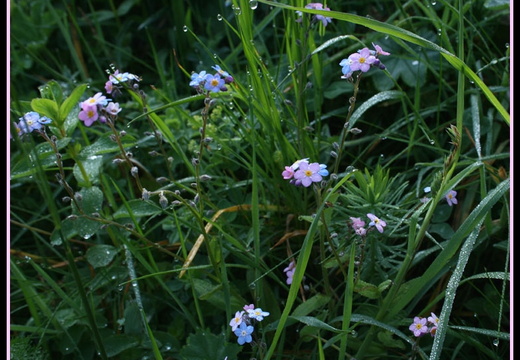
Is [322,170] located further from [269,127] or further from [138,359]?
[138,359]

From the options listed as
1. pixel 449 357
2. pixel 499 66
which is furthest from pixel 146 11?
pixel 449 357

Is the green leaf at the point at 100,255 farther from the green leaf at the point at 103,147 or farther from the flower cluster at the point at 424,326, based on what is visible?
the flower cluster at the point at 424,326

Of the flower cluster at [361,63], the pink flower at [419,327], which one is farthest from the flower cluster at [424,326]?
the flower cluster at [361,63]

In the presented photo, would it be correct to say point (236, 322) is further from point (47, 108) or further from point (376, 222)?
point (47, 108)

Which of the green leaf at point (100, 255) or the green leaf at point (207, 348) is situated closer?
the green leaf at point (207, 348)

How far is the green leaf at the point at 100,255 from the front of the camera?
5.03ft

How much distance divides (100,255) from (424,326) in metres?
0.70

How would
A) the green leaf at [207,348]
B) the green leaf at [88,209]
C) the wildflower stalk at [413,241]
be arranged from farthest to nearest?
the green leaf at [88,209] < the green leaf at [207,348] < the wildflower stalk at [413,241]

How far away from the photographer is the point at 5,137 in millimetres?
1407

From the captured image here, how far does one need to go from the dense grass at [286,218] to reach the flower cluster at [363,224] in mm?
15

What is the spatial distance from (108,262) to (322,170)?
1.81 feet

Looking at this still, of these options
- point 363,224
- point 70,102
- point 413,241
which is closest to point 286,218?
point 363,224

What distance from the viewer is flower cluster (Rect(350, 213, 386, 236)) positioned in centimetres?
129

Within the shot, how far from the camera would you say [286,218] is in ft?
5.44
